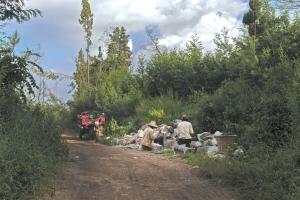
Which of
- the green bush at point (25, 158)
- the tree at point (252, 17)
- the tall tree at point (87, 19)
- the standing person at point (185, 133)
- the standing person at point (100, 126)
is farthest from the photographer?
the tall tree at point (87, 19)

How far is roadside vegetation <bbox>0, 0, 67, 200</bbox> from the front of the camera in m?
9.87

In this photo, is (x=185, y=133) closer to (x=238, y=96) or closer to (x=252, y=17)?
(x=238, y=96)

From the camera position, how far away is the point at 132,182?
41.7ft

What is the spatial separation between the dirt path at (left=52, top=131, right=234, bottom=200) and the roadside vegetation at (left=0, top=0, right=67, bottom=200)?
532 mm

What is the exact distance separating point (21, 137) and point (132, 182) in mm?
2875

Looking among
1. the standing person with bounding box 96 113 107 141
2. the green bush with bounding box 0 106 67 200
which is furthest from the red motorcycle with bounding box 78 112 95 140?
the green bush with bounding box 0 106 67 200

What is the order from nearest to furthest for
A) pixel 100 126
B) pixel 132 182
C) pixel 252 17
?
pixel 132 182 < pixel 252 17 < pixel 100 126

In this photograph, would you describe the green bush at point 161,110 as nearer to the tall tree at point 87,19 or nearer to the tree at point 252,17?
the tree at point 252,17

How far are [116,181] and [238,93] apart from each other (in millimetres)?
9464

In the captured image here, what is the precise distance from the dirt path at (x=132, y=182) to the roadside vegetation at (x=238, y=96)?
0.62 m

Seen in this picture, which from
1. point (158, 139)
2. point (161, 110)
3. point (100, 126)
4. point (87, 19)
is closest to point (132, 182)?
point (158, 139)

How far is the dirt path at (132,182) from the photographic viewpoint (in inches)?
445

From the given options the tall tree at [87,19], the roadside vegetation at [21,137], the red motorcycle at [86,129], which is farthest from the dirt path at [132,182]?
the tall tree at [87,19]

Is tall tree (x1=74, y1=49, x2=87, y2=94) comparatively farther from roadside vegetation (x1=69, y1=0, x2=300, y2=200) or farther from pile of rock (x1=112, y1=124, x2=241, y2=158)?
pile of rock (x1=112, y1=124, x2=241, y2=158)
